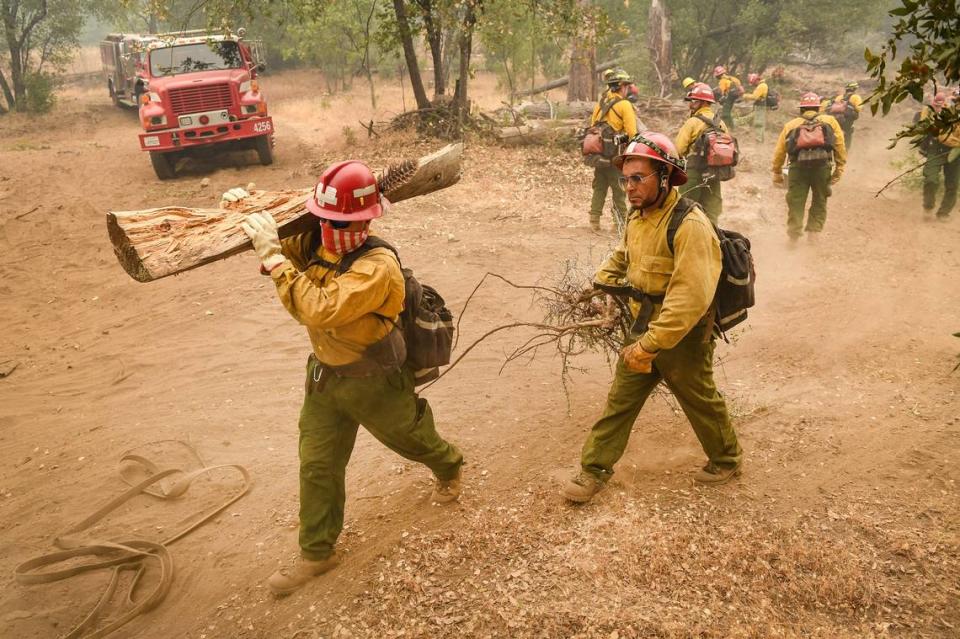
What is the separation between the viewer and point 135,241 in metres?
3.04

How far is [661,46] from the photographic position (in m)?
20.3

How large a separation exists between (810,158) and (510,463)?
253 inches

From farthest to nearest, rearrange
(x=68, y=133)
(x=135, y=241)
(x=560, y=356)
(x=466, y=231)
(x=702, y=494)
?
(x=68, y=133)
(x=466, y=231)
(x=560, y=356)
(x=702, y=494)
(x=135, y=241)

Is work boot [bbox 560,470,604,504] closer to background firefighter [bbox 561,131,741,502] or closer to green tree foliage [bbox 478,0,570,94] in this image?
background firefighter [bbox 561,131,741,502]

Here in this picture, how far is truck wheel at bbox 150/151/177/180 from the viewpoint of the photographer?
1270 centimetres

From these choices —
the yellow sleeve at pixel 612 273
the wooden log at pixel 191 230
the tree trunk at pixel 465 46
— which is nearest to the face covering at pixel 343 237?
the wooden log at pixel 191 230

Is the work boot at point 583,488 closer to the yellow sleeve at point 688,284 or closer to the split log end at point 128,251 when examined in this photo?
the yellow sleeve at point 688,284

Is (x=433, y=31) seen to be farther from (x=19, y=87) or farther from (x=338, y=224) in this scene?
(x=19, y=87)

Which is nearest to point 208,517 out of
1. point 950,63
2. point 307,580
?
point 307,580

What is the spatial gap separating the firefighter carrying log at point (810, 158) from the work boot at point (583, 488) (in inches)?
258

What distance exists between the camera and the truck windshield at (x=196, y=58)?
1305 centimetres

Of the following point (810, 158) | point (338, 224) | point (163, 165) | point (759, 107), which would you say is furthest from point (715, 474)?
point (759, 107)

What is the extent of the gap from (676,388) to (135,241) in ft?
9.39

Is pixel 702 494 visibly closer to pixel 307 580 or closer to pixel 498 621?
pixel 498 621
